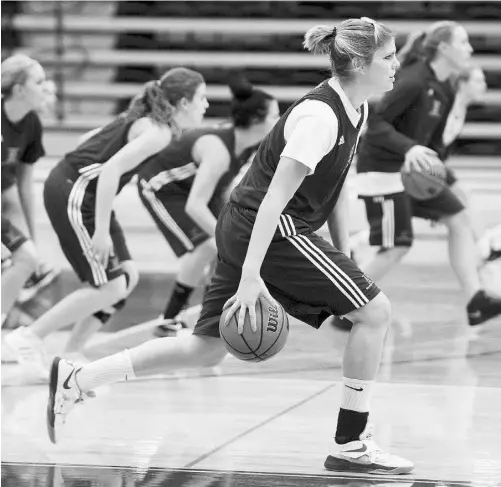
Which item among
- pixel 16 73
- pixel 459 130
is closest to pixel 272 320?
pixel 16 73

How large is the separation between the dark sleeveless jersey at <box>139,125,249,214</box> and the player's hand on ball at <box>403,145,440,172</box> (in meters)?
0.89

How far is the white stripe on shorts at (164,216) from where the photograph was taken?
6152 millimetres

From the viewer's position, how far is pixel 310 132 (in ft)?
11.1

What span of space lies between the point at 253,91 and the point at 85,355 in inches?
61.1

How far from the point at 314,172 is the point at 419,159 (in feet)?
7.90

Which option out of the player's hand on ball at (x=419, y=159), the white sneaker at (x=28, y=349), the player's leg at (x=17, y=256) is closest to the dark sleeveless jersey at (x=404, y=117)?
the player's hand on ball at (x=419, y=159)

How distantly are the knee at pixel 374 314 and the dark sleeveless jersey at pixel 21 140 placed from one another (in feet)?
8.82

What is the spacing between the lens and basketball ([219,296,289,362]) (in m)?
3.42

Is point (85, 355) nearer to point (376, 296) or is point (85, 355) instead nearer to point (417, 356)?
point (417, 356)

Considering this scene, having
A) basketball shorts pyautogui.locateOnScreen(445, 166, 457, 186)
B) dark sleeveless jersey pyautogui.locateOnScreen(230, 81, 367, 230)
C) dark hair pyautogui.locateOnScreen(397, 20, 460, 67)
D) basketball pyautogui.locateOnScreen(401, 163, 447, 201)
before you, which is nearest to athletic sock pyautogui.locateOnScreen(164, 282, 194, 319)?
basketball pyautogui.locateOnScreen(401, 163, 447, 201)

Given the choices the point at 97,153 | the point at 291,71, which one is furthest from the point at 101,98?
the point at 97,153

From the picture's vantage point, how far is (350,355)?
3.54 metres

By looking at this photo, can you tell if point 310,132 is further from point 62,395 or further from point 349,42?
point 62,395

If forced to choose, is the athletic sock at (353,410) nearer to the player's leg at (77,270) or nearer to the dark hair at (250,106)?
the player's leg at (77,270)
